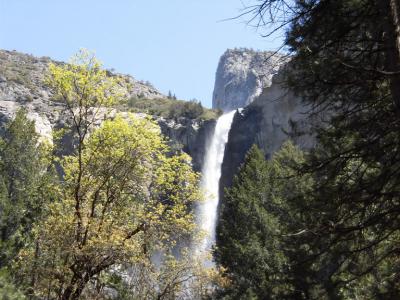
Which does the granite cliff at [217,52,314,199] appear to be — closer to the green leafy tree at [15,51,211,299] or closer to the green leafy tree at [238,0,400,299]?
the green leafy tree at [15,51,211,299]

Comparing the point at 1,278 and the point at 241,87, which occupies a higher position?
the point at 241,87

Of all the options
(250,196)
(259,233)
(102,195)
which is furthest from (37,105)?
(102,195)

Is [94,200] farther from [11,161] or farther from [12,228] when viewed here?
[11,161]

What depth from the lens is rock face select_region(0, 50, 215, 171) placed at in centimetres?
6688

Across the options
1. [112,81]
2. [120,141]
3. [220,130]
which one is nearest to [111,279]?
[120,141]

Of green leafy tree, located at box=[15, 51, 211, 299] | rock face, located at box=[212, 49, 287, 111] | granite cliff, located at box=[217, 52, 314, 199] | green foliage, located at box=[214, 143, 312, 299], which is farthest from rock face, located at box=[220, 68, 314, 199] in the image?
rock face, located at box=[212, 49, 287, 111]

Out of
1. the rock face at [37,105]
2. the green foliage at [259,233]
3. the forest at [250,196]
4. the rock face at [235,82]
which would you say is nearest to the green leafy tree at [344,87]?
the forest at [250,196]

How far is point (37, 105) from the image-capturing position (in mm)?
82250

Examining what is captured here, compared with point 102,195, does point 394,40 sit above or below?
above

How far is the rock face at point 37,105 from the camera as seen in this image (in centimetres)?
6688

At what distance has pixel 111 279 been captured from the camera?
13.5m

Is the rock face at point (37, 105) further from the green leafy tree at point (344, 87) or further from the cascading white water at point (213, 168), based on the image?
the green leafy tree at point (344, 87)

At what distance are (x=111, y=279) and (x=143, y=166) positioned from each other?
13.3 feet

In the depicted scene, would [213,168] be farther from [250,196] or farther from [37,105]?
[37,105]
